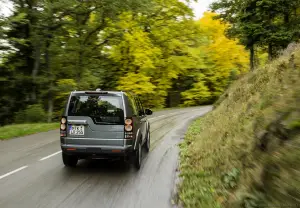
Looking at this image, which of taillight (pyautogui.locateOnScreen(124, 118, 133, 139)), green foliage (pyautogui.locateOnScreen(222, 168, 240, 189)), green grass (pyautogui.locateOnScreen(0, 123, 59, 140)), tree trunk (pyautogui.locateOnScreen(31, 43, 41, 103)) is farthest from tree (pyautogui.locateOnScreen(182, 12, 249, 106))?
green foliage (pyautogui.locateOnScreen(222, 168, 240, 189))

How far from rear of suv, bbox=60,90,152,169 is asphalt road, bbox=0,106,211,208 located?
0.57 m

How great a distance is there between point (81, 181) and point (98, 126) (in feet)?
4.04

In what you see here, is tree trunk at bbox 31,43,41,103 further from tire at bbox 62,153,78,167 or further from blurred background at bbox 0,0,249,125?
tire at bbox 62,153,78,167

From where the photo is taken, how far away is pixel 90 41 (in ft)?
71.7

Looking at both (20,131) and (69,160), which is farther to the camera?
(20,131)

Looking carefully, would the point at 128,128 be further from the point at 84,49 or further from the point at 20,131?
the point at 84,49

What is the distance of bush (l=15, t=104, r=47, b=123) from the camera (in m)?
18.1

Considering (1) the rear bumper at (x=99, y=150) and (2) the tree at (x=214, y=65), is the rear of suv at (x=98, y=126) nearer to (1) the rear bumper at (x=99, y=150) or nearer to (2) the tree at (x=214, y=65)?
(1) the rear bumper at (x=99, y=150)

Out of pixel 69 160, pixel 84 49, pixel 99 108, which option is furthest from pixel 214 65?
pixel 99 108

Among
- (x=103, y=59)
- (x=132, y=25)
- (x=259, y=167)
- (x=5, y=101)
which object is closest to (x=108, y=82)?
(x=103, y=59)

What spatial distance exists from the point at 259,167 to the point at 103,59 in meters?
21.6

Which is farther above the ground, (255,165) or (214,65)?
(214,65)

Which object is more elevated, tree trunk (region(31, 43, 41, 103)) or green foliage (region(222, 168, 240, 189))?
tree trunk (region(31, 43, 41, 103))

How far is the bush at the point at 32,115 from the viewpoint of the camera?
1809 centimetres
